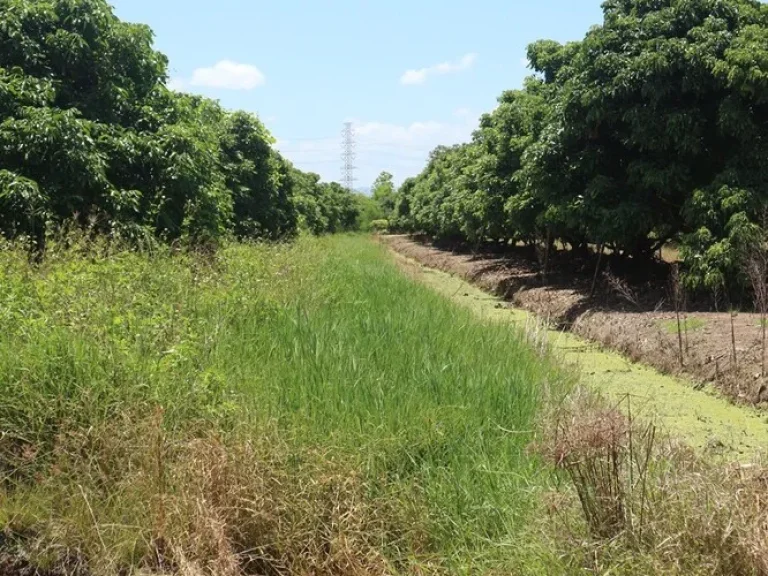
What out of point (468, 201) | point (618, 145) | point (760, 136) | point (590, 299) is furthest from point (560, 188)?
point (468, 201)

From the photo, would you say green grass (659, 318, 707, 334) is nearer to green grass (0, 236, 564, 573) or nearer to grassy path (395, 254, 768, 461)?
grassy path (395, 254, 768, 461)

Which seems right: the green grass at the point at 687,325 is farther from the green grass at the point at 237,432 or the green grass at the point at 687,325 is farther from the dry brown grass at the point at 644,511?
the dry brown grass at the point at 644,511

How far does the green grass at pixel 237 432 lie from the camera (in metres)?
3.64

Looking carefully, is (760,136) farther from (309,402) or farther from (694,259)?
(309,402)

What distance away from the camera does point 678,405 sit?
7.15 m

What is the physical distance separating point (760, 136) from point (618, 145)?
266 centimetres

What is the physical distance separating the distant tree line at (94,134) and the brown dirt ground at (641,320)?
604cm

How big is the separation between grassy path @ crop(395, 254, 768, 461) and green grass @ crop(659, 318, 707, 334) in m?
0.75

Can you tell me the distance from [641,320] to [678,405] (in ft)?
11.8

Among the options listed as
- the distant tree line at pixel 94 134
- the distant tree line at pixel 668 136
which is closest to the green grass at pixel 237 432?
the distant tree line at pixel 94 134

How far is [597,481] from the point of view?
10.5ft

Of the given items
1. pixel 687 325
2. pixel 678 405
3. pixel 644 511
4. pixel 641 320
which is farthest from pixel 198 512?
pixel 641 320

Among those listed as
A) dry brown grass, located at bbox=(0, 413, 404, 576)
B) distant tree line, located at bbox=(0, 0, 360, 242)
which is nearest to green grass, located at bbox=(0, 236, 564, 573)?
dry brown grass, located at bbox=(0, 413, 404, 576)

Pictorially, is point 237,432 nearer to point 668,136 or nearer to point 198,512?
point 198,512
